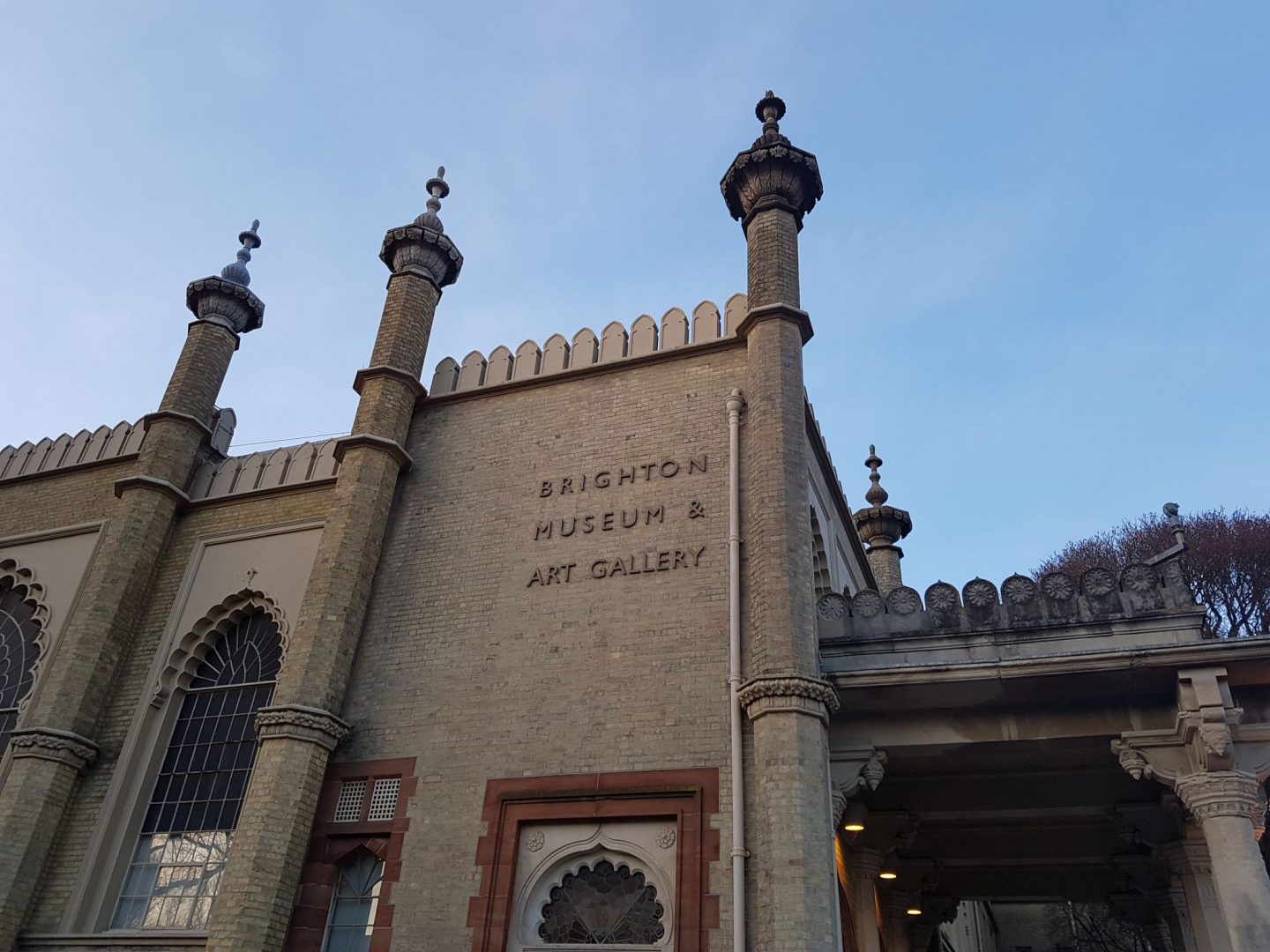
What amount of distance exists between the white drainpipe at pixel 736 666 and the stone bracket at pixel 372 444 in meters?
4.75

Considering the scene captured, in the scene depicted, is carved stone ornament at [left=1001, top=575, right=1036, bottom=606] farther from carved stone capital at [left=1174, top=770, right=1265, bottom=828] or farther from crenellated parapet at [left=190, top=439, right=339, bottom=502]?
crenellated parapet at [left=190, top=439, right=339, bottom=502]

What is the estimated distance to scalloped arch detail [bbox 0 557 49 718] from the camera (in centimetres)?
1409

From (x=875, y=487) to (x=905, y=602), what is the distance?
1020 cm

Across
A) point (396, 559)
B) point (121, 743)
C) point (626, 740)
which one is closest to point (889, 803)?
point (626, 740)

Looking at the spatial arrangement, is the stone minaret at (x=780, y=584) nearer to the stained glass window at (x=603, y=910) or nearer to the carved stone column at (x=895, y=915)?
the stained glass window at (x=603, y=910)

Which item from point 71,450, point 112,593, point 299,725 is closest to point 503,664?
point 299,725

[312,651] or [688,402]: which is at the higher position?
[688,402]

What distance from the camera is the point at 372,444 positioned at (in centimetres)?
1358

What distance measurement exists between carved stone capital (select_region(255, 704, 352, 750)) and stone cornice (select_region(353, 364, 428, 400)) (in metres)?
5.15

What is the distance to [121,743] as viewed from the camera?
12969 mm

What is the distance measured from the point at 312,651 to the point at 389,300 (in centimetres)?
608

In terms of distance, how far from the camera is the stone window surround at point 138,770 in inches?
469

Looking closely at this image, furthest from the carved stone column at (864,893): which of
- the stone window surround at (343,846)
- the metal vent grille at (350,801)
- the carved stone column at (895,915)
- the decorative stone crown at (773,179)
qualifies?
the decorative stone crown at (773,179)

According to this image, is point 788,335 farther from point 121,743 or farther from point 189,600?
point 121,743
